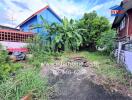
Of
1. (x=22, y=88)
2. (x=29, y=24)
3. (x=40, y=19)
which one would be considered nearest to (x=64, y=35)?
(x=40, y=19)

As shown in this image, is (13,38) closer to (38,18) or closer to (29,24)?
(38,18)

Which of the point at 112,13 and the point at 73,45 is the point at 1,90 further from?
the point at 73,45

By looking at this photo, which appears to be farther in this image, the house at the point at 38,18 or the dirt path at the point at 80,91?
the house at the point at 38,18

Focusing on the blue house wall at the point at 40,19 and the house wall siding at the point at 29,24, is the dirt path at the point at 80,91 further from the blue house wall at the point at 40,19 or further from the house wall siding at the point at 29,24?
the house wall siding at the point at 29,24

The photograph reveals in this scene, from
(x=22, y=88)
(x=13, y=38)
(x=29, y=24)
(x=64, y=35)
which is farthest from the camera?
(x=29, y=24)

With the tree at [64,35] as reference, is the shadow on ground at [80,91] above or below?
below

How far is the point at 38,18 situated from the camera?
73.7 ft

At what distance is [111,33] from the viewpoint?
17.1 meters

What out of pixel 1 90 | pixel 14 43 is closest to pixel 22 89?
pixel 1 90

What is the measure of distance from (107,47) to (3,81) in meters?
12.9

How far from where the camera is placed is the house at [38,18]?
21.9 meters

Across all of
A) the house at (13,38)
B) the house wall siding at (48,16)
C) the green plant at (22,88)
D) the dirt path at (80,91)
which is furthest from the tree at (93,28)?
the green plant at (22,88)

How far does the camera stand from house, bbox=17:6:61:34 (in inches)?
864

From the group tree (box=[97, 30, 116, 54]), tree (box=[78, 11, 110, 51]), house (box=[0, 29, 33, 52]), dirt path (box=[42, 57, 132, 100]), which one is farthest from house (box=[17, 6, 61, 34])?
dirt path (box=[42, 57, 132, 100])
